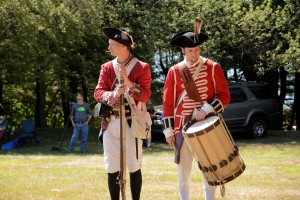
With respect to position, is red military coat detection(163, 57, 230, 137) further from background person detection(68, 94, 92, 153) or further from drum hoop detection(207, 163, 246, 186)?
background person detection(68, 94, 92, 153)

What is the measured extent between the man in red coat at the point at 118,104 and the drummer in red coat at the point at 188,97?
→ 290 mm

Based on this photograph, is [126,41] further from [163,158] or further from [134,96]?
[163,158]

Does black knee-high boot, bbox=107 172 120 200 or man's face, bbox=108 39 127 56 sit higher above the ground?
man's face, bbox=108 39 127 56

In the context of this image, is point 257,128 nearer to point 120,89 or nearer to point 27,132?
point 27,132

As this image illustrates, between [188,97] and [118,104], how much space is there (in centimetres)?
69

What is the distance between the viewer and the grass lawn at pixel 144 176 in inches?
316

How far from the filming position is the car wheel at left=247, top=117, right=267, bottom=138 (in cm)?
2025

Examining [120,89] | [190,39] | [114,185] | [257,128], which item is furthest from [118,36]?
[257,128]

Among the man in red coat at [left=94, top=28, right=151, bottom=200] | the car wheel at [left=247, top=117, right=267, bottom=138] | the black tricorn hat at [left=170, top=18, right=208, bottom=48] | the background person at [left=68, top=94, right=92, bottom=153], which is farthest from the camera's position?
the car wheel at [left=247, top=117, right=267, bottom=138]

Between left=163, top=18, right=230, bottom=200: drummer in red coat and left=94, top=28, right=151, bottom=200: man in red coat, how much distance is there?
0.29 meters

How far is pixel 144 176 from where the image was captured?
1030 centimetres

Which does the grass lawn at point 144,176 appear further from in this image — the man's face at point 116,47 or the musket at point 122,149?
the man's face at point 116,47

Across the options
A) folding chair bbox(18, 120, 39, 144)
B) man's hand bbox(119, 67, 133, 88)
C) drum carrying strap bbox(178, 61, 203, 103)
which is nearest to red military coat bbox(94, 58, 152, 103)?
man's hand bbox(119, 67, 133, 88)

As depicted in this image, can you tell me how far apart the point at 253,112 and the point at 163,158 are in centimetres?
645
